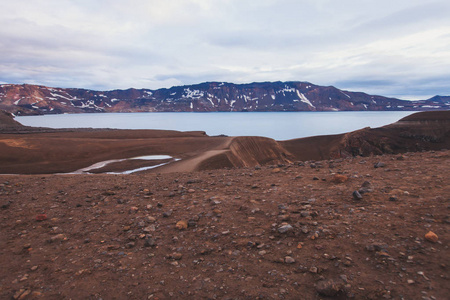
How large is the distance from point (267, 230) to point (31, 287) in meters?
3.74

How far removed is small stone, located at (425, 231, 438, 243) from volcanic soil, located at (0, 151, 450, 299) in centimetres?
2

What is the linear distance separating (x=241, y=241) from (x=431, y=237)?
287 cm

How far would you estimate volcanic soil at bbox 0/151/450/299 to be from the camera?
10.9ft

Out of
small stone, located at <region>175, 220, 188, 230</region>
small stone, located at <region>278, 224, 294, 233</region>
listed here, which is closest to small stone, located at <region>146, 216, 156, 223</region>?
small stone, located at <region>175, 220, 188, 230</region>

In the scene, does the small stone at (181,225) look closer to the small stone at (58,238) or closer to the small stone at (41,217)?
the small stone at (58,238)

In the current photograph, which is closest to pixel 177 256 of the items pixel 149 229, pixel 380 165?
pixel 149 229

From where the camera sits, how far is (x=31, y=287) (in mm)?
3623

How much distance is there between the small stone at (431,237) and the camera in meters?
3.73

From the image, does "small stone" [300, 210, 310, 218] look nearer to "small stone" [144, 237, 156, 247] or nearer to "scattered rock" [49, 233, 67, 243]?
"small stone" [144, 237, 156, 247]

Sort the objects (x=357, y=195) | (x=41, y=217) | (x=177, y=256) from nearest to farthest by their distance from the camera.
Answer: (x=177, y=256) → (x=357, y=195) → (x=41, y=217)

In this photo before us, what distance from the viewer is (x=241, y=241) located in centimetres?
439

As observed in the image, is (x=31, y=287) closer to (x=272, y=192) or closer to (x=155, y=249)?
(x=155, y=249)

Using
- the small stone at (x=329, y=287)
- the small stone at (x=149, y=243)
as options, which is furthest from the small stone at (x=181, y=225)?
the small stone at (x=329, y=287)

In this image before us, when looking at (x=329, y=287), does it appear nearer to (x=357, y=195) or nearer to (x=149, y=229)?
(x=357, y=195)
